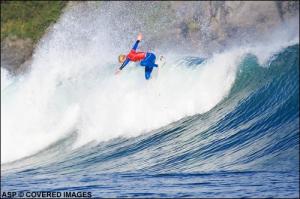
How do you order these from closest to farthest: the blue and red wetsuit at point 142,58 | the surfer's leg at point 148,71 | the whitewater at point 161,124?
the whitewater at point 161,124
the blue and red wetsuit at point 142,58
the surfer's leg at point 148,71

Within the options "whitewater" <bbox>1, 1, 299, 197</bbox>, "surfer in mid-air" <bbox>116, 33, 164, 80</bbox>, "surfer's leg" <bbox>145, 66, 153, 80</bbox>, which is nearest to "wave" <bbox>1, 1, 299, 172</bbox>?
"whitewater" <bbox>1, 1, 299, 197</bbox>

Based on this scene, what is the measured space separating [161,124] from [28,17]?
32.5 ft

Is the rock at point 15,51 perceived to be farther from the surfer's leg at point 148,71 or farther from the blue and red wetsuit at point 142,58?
the blue and red wetsuit at point 142,58

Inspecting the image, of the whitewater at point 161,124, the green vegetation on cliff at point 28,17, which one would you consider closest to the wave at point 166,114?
the whitewater at point 161,124

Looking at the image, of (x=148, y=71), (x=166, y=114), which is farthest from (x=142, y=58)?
(x=166, y=114)

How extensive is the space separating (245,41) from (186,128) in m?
5.57

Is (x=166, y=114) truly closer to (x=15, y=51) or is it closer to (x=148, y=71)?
(x=148, y=71)

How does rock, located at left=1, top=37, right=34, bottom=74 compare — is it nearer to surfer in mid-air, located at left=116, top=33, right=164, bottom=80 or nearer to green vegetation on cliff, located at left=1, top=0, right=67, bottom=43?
green vegetation on cliff, located at left=1, top=0, right=67, bottom=43

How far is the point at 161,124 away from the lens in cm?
1541

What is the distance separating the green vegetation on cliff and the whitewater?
11.7 ft

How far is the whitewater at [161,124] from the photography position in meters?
12.3

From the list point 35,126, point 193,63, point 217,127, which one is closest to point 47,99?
point 35,126

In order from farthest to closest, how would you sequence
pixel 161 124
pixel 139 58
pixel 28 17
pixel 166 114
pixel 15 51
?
1. pixel 28 17
2. pixel 15 51
3. pixel 166 114
4. pixel 161 124
5. pixel 139 58

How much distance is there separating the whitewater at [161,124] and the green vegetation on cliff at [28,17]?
3580 mm
